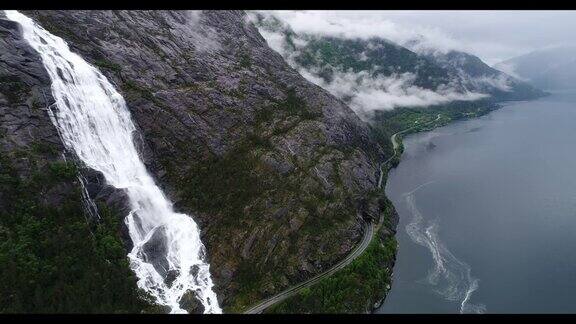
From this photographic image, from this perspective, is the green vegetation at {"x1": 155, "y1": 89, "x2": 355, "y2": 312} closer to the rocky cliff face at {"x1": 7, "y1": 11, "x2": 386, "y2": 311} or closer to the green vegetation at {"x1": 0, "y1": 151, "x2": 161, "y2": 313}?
the rocky cliff face at {"x1": 7, "y1": 11, "x2": 386, "y2": 311}

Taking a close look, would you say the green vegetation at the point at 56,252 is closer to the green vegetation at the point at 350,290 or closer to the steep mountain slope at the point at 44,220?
the steep mountain slope at the point at 44,220

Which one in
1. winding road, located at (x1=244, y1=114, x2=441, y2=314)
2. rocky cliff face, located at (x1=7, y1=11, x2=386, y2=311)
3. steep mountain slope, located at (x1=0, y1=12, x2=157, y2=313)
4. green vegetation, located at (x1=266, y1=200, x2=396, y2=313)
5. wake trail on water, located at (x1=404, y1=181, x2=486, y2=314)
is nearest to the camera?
steep mountain slope, located at (x1=0, y1=12, x2=157, y2=313)

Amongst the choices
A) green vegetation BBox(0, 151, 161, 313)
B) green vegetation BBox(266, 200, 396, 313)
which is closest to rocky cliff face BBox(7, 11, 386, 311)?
green vegetation BBox(266, 200, 396, 313)

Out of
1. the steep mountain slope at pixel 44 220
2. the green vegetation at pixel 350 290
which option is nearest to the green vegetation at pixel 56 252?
the steep mountain slope at pixel 44 220

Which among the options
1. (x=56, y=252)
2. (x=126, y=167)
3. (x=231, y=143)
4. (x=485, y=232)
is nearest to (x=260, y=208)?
(x=231, y=143)

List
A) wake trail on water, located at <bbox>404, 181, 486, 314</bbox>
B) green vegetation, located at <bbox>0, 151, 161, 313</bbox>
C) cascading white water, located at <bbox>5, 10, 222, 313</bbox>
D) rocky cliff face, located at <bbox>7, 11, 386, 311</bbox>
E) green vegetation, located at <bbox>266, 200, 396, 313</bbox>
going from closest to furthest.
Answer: green vegetation, located at <bbox>0, 151, 161, 313</bbox> → cascading white water, located at <bbox>5, 10, 222, 313</bbox> → green vegetation, located at <bbox>266, 200, 396, 313</bbox> → wake trail on water, located at <bbox>404, 181, 486, 314</bbox> → rocky cliff face, located at <bbox>7, 11, 386, 311</bbox>

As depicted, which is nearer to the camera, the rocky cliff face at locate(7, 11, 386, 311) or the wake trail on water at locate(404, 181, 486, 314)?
the wake trail on water at locate(404, 181, 486, 314)
